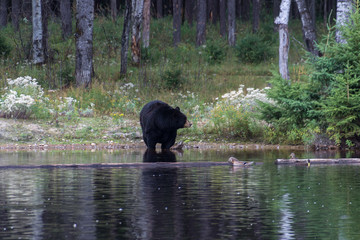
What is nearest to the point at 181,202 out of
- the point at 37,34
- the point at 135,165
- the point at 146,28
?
the point at 135,165

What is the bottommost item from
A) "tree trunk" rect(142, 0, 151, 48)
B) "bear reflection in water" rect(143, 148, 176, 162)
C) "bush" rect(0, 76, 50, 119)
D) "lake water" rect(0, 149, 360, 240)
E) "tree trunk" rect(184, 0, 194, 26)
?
"lake water" rect(0, 149, 360, 240)

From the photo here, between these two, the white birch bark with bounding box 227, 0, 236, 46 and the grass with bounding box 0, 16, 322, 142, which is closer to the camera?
the grass with bounding box 0, 16, 322, 142

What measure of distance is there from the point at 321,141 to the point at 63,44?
67.6 ft

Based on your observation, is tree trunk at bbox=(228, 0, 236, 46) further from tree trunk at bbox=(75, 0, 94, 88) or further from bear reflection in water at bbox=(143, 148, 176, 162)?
bear reflection in water at bbox=(143, 148, 176, 162)

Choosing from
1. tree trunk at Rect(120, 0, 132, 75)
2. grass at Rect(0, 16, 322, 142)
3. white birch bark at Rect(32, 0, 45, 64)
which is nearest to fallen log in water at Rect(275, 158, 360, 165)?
grass at Rect(0, 16, 322, 142)

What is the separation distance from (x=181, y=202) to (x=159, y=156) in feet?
22.3

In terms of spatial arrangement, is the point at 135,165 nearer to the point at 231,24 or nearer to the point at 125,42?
the point at 125,42

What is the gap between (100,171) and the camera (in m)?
13.3

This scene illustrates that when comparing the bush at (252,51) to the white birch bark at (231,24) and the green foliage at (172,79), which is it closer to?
the white birch bark at (231,24)

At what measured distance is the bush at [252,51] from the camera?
36594mm

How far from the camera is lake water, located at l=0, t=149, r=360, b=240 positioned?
746 cm

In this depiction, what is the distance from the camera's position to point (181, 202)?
9.42m

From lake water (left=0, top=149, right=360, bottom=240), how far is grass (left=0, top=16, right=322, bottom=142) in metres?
6.67

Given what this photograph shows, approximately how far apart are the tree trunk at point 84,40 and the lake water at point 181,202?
11.2 metres
